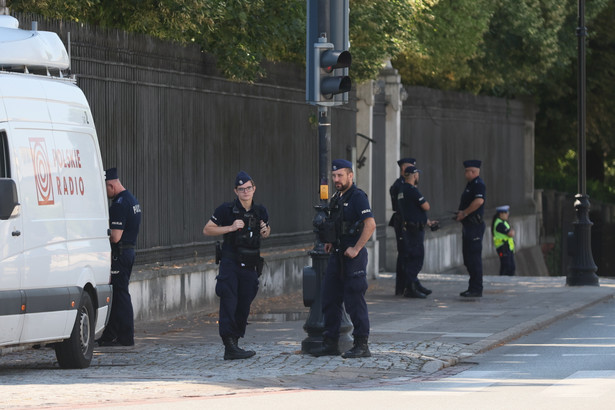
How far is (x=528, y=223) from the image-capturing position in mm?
43531

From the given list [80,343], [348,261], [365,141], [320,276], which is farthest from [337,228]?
[365,141]

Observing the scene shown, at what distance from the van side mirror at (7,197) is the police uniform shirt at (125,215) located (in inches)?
129

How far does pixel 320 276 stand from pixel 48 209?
304 cm

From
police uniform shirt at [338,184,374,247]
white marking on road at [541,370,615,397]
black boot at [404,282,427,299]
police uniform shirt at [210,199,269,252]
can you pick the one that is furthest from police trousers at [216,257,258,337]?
black boot at [404,282,427,299]

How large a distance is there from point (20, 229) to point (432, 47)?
68.3 feet

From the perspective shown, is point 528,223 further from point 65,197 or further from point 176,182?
point 65,197

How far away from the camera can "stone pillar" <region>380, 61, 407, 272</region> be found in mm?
28562

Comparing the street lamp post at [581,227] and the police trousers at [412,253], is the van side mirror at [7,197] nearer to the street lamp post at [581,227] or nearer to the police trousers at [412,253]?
the police trousers at [412,253]

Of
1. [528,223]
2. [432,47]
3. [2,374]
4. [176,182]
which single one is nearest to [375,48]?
[176,182]

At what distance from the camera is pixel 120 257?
48.9 feet

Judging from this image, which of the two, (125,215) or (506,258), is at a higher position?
(125,215)

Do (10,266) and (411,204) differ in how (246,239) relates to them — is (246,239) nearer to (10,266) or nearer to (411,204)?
(10,266)

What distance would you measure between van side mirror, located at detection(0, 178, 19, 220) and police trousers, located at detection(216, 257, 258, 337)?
2.65m

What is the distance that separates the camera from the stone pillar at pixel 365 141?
26.8 m
